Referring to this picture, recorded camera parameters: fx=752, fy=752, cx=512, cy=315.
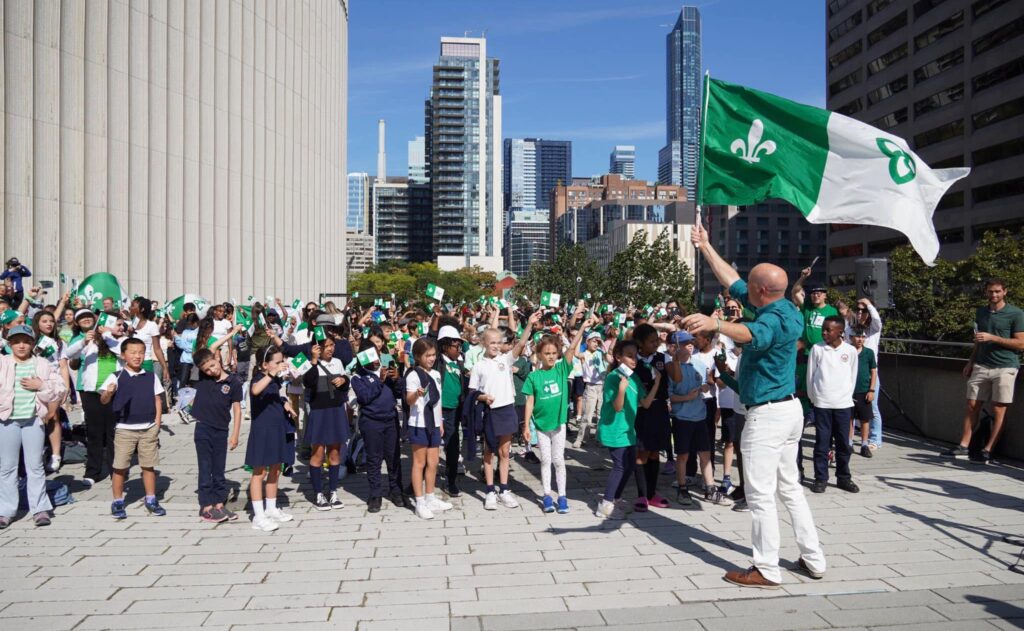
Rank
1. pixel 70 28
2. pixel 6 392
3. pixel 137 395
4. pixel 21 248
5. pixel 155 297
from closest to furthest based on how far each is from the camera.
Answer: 1. pixel 6 392
2. pixel 137 395
3. pixel 21 248
4. pixel 70 28
5. pixel 155 297

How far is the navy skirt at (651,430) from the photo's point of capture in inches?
313

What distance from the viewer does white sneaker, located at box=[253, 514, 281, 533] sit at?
23.6 ft

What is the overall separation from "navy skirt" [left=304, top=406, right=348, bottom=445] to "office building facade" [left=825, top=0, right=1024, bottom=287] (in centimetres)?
5308

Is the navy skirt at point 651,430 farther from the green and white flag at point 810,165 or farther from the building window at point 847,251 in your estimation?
the building window at point 847,251

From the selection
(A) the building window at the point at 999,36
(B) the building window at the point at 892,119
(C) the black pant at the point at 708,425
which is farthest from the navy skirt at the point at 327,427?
(B) the building window at the point at 892,119

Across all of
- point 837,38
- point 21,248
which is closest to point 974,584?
point 21,248

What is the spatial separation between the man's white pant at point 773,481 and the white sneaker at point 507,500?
9.83 feet

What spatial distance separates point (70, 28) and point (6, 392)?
23589 mm

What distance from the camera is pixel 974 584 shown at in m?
5.52

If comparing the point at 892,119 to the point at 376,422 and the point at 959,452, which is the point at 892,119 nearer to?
the point at 959,452

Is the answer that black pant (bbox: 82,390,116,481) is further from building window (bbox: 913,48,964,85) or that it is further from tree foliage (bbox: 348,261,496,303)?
tree foliage (bbox: 348,261,496,303)

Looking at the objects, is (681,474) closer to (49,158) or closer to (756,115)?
(756,115)

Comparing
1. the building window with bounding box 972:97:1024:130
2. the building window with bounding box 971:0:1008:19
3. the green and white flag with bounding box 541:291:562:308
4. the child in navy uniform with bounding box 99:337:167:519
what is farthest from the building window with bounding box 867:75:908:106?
the child in navy uniform with bounding box 99:337:167:519

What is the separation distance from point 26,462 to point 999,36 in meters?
71.4
